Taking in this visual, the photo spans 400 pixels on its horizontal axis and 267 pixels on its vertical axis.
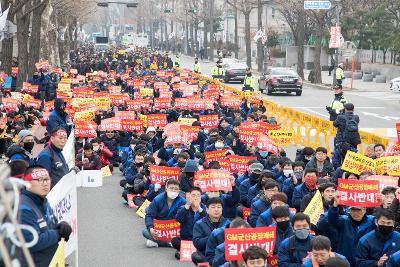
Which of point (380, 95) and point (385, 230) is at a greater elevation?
point (385, 230)

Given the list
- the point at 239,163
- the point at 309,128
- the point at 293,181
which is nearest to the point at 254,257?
the point at 293,181

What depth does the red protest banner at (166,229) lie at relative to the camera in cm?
1102

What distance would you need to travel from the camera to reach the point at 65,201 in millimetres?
7828

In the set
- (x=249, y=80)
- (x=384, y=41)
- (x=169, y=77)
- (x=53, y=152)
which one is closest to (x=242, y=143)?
(x=53, y=152)

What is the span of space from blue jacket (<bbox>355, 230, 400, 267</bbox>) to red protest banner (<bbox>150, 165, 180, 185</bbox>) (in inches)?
163

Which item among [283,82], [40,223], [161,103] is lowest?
[283,82]

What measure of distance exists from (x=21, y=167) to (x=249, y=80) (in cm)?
2463

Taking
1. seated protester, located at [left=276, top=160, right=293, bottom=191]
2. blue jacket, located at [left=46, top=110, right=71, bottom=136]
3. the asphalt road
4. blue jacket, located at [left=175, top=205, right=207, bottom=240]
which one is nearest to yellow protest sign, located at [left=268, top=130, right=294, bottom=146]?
seated protester, located at [left=276, top=160, right=293, bottom=191]

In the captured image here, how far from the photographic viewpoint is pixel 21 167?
8.04 metres

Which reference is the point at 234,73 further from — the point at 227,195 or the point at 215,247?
the point at 215,247

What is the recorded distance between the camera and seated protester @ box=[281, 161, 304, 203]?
457 inches

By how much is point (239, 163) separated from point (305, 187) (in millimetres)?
2054

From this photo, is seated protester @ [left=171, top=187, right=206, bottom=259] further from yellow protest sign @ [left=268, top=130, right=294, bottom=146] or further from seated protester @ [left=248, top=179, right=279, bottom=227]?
yellow protest sign @ [left=268, top=130, right=294, bottom=146]

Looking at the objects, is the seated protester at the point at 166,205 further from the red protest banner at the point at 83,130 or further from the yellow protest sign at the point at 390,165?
the red protest banner at the point at 83,130
